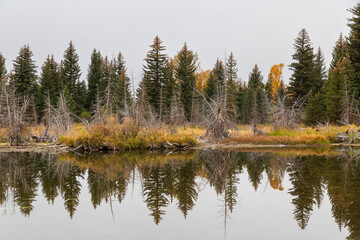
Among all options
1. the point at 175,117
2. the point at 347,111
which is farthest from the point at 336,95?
→ the point at 175,117

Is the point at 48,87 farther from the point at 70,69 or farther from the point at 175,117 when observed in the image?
the point at 175,117

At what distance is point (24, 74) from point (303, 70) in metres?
38.5

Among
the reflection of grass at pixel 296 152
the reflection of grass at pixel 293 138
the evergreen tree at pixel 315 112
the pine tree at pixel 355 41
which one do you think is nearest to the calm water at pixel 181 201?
the reflection of grass at pixel 296 152

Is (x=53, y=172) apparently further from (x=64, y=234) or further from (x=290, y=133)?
(x=290, y=133)

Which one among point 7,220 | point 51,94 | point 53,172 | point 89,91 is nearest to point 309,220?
point 7,220

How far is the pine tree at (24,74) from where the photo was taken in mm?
48844

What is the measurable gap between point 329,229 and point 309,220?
660 mm

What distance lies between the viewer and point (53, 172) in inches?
595

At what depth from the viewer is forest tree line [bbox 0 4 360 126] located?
1371 inches

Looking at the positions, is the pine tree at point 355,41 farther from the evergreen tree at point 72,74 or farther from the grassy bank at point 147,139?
the evergreen tree at point 72,74

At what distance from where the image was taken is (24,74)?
4909 centimetres

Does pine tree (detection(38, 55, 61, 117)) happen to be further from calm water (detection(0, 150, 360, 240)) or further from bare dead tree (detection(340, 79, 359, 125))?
bare dead tree (detection(340, 79, 359, 125))

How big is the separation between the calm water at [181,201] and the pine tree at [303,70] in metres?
33.4

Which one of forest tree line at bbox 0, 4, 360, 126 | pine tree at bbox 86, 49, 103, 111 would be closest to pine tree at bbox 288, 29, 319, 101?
forest tree line at bbox 0, 4, 360, 126
